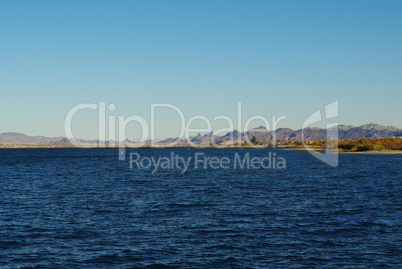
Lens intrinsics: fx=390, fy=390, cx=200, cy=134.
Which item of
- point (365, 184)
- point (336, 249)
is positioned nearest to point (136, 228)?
point (336, 249)

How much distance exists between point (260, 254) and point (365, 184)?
4190 centimetres

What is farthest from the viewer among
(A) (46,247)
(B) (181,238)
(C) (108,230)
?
(C) (108,230)

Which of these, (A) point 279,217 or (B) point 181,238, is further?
(A) point 279,217

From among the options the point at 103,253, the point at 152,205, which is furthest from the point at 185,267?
the point at 152,205

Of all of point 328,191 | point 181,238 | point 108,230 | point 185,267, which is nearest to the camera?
point 185,267

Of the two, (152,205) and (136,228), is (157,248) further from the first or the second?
(152,205)

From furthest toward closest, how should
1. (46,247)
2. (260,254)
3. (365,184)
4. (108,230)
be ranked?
(365,184) → (108,230) → (46,247) → (260,254)

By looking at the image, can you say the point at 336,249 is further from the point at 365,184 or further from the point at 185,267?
the point at 365,184

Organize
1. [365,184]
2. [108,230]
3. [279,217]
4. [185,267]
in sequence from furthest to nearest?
[365,184] < [279,217] < [108,230] < [185,267]

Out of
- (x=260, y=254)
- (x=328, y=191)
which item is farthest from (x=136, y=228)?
(x=328, y=191)

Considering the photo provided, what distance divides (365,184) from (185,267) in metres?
46.0

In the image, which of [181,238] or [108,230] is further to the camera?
[108,230]

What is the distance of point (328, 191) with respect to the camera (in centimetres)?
5156

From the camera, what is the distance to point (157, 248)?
24.7 meters
